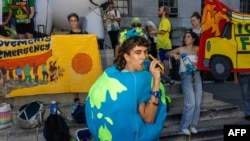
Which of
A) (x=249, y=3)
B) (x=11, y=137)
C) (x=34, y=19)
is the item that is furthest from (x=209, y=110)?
(x=249, y=3)

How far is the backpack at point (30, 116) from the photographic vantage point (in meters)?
5.02

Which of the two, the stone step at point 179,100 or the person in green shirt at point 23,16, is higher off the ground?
the person in green shirt at point 23,16

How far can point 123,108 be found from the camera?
241 cm

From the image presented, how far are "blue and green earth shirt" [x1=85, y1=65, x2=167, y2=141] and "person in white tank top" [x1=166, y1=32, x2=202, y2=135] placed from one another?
2.81 metres

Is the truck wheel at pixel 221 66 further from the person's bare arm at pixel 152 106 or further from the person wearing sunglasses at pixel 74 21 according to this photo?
the person's bare arm at pixel 152 106

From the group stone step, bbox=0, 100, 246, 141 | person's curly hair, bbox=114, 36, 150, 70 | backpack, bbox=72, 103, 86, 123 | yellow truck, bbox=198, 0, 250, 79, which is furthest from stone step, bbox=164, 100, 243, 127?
person's curly hair, bbox=114, 36, 150, 70

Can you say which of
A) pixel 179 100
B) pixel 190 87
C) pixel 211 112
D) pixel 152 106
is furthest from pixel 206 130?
pixel 152 106

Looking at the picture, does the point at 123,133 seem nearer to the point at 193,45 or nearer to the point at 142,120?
the point at 142,120

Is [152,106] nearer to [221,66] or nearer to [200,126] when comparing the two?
[221,66]

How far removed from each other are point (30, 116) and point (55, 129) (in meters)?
0.68

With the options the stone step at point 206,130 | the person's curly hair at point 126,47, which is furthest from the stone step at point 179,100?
the person's curly hair at point 126,47

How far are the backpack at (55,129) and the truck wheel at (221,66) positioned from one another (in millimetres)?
2629

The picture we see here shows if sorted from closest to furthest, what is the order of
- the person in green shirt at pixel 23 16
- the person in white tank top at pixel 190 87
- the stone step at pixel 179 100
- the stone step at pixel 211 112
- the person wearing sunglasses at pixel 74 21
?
the person in white tank top at pixel 190 87, the stone step at pixel 211 112, the person wearing sunglasses at pixel 74 21, the stone step at pixel 179 100, the person in green shirt at pixel 23 16

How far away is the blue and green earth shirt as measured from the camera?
2404 millimetres
